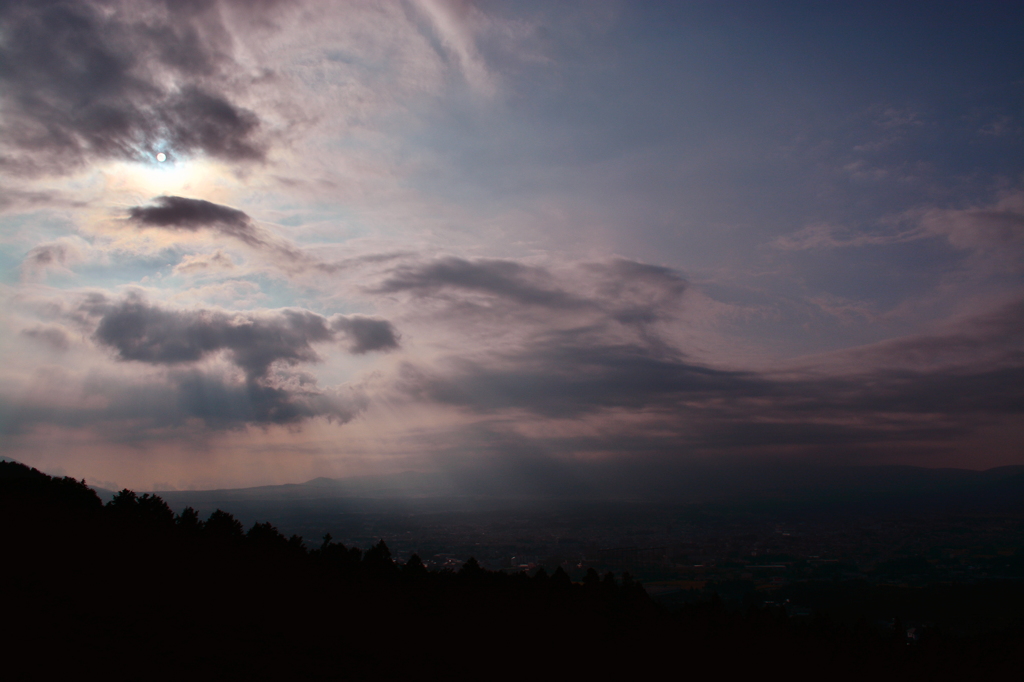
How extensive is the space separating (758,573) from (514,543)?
108 ft

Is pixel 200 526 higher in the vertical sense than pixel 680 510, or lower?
higher

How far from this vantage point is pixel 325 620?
832 inches

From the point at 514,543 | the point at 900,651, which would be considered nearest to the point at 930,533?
the point at 514,543

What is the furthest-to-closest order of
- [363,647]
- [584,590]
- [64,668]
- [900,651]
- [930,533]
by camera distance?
[930,533]
[584,590]
[900,651]
[363,647]
[64,668]

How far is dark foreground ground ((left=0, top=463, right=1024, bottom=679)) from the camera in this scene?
15273 millimetres

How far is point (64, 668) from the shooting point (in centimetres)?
1251

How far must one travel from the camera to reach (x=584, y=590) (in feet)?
91.1

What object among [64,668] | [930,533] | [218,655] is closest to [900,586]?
[930,533]

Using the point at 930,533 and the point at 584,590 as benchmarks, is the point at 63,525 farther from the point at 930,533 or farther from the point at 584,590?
the point at 930,533

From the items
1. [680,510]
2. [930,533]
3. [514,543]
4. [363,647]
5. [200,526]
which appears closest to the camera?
[363,647]

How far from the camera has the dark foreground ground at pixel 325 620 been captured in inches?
601

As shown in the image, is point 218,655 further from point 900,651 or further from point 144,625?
point 900,651

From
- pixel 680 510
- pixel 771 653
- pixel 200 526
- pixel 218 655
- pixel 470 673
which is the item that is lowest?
pixel 680 510

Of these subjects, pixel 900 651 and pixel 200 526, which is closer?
pixel 900 651
